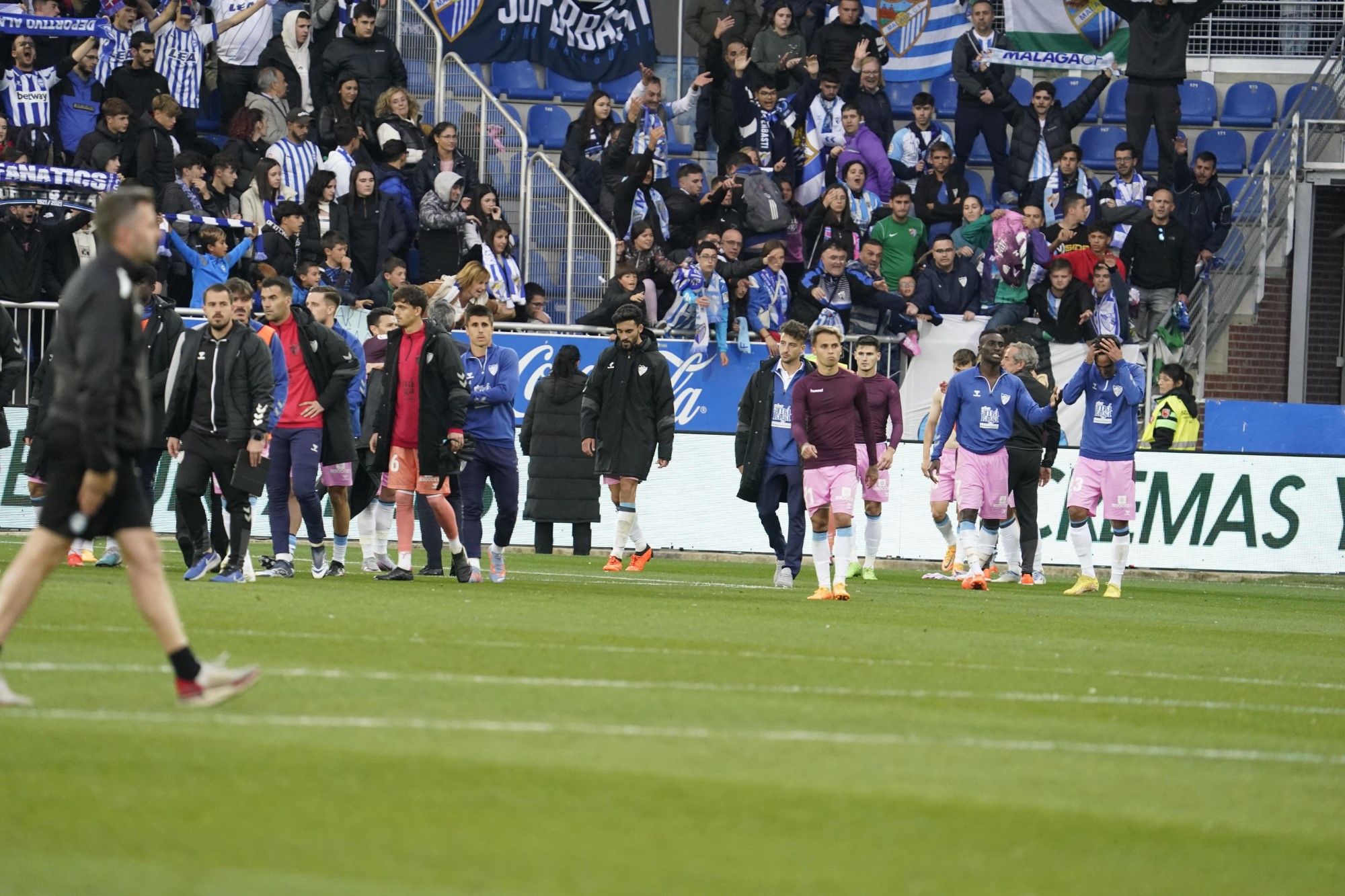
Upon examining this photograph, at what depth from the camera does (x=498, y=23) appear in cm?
2769

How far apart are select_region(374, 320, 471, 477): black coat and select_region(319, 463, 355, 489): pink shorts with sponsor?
0.36m

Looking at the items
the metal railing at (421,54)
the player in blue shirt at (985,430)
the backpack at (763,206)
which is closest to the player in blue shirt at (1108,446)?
the player in blue shirt at (985,430)

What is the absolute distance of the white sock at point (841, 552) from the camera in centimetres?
1599

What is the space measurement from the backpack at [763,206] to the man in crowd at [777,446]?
7.40m

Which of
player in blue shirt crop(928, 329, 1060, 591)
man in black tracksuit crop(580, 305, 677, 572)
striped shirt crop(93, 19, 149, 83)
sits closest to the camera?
man in black tracksuit crop(580, 305, 677, 572)

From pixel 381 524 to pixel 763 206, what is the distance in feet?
34.3

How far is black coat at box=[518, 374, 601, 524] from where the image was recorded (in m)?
22.2

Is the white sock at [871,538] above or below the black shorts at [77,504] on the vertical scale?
below

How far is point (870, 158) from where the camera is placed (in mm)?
26375

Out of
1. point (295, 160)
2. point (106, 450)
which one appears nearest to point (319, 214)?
point (295, 160)

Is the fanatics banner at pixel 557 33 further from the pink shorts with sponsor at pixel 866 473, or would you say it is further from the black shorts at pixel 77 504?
the black shorts at pixel 77 504

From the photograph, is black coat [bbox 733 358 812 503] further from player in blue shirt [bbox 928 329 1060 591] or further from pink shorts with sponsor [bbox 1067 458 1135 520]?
pink shorts with sponsor [bbox 1067 458 1135 520]

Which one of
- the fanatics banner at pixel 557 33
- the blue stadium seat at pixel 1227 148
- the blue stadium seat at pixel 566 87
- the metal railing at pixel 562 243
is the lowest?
the metal railing at pixel 562 243

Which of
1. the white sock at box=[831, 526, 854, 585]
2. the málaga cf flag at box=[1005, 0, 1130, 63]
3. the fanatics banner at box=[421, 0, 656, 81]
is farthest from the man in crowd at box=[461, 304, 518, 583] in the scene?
the málaga cf flag at box=[1005, 0, 1130, 63]
